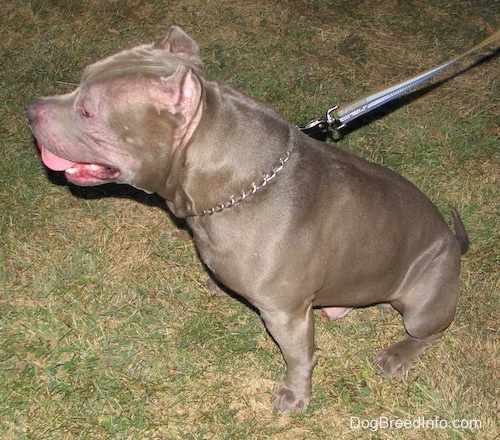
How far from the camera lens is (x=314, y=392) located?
Result: 14.6 feet

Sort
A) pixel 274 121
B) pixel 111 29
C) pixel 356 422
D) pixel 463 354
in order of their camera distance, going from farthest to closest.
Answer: pixel 111 29, pixel 463 354, pixel 356 422, pixel 274 121

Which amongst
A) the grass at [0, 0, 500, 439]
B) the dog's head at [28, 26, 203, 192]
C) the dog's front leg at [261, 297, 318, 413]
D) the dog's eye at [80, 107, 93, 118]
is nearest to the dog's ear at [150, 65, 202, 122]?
the dog's head at [28, 26, 203, 192]

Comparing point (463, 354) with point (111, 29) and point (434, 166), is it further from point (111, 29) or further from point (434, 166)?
point (111, 29)

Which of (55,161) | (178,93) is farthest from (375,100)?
(55,161)

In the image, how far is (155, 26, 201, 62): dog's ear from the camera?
365 cm

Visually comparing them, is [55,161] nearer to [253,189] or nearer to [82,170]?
[82,170]

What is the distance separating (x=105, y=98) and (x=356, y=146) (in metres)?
3.03

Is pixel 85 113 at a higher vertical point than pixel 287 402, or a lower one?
higher

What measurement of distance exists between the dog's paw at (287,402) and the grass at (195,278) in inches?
2.5

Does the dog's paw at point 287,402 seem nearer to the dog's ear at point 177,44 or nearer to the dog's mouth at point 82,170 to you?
the dog's mouth at point 82,170

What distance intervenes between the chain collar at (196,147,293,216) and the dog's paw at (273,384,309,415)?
1380 mm

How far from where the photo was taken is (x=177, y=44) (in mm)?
3666

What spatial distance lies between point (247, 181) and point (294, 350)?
110cm

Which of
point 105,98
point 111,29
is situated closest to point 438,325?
point 105,98
